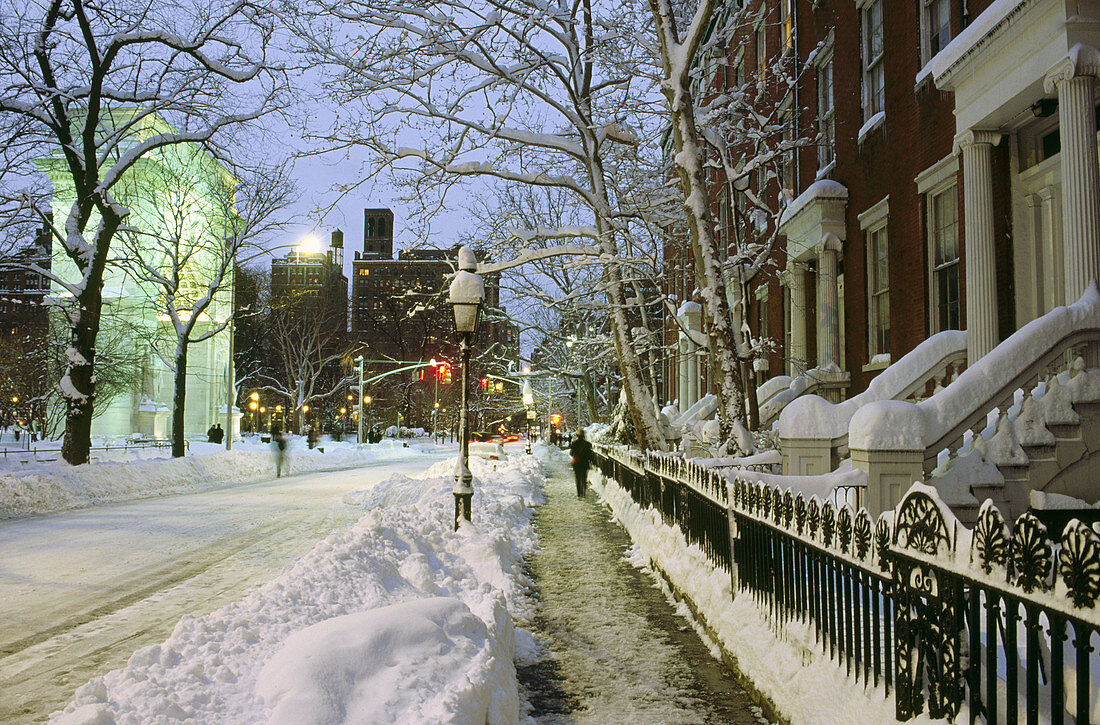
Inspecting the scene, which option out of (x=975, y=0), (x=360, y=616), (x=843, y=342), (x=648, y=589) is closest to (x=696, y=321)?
(x=843, y=342)

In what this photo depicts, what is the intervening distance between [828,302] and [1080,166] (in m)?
7.81

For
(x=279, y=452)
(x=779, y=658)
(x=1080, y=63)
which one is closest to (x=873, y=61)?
(x=1080, y=63)

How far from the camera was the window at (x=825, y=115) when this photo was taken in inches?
643

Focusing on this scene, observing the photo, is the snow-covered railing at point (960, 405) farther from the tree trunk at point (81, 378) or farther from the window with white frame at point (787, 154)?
the tree trunk at point (81, 378)

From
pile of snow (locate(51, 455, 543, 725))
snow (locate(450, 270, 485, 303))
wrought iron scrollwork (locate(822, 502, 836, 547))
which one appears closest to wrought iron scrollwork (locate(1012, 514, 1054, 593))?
wrought iron scrollwork (locate(822, 502, 836, 547))

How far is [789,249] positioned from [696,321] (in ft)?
Answer: 28.0

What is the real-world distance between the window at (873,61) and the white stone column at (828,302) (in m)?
2.45

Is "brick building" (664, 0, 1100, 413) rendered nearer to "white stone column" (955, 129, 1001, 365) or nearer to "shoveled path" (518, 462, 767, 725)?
"white stone column" (955, 129, 1001, 365)

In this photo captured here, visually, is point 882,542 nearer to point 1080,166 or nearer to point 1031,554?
point 1031,554

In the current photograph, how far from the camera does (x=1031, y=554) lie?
2.66m

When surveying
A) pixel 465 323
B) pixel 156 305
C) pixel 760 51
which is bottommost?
pixel 465 323

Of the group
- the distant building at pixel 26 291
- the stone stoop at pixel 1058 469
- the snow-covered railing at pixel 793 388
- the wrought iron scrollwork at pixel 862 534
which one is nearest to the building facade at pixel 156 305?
the distant building at pixel 26 291

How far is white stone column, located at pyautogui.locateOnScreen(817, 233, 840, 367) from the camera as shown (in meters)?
15.5

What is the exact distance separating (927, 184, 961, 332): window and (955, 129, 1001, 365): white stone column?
64.9 inches
